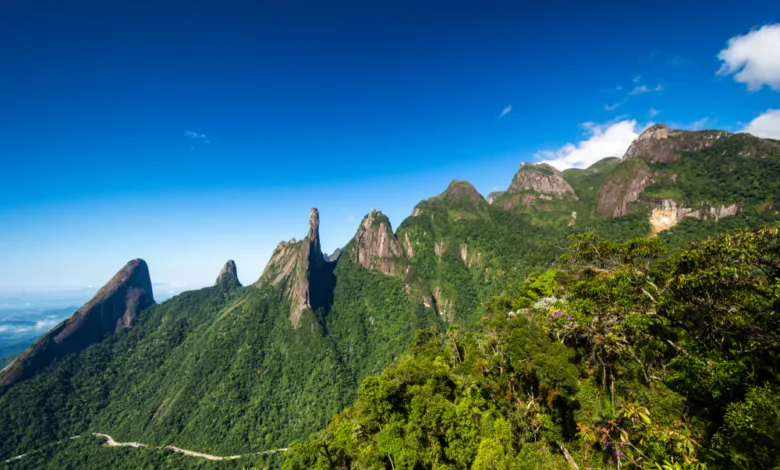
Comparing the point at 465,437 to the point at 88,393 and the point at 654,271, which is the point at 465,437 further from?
the point at 88,393

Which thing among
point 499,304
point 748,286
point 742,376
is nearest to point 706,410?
point 742,376

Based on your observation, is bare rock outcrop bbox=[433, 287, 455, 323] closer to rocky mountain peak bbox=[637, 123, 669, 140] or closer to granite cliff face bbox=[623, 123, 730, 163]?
granite cliff face bbox=[623, 123, 730, 163]

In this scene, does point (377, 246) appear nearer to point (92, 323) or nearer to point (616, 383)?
point (92, 323)

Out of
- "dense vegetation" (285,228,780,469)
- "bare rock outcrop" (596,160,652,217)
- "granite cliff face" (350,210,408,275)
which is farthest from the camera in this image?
"granite cliff face" (350,210,408,275)

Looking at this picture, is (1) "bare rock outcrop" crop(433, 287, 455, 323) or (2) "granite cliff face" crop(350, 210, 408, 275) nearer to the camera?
(1) "bare rock outcrop" crop(433, 287, 455, 323)

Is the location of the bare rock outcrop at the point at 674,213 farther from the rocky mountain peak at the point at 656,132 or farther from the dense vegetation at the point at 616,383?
the dense vegetation at the point at 616,383

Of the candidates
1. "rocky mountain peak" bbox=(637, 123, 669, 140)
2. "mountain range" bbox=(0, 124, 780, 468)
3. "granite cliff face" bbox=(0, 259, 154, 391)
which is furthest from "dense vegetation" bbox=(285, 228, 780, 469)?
"rocky mountain peak" bbox=(637, 123, 669, 140)

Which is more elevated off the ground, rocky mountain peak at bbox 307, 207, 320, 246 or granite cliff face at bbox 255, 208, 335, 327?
rocky mountain peak at bbox 307, 207, 320, 246
